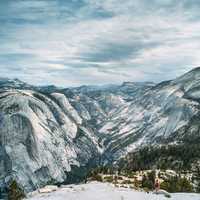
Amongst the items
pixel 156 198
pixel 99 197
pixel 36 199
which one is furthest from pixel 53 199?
pixel 156 198

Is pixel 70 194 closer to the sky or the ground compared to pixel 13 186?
closer to the sky

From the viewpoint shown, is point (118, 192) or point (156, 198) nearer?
point (156, 198)

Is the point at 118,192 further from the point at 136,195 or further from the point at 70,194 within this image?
the point at 70,194

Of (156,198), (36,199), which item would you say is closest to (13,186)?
(36,199)

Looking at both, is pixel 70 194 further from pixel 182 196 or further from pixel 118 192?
pixel 182 196

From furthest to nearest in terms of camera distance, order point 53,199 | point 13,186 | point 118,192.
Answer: point 13,186 → point 118,192 → point 53,199

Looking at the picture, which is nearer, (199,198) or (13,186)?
(199,198)

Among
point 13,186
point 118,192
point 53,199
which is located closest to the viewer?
point 53,199

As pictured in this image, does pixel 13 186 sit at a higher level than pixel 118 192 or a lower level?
lower
